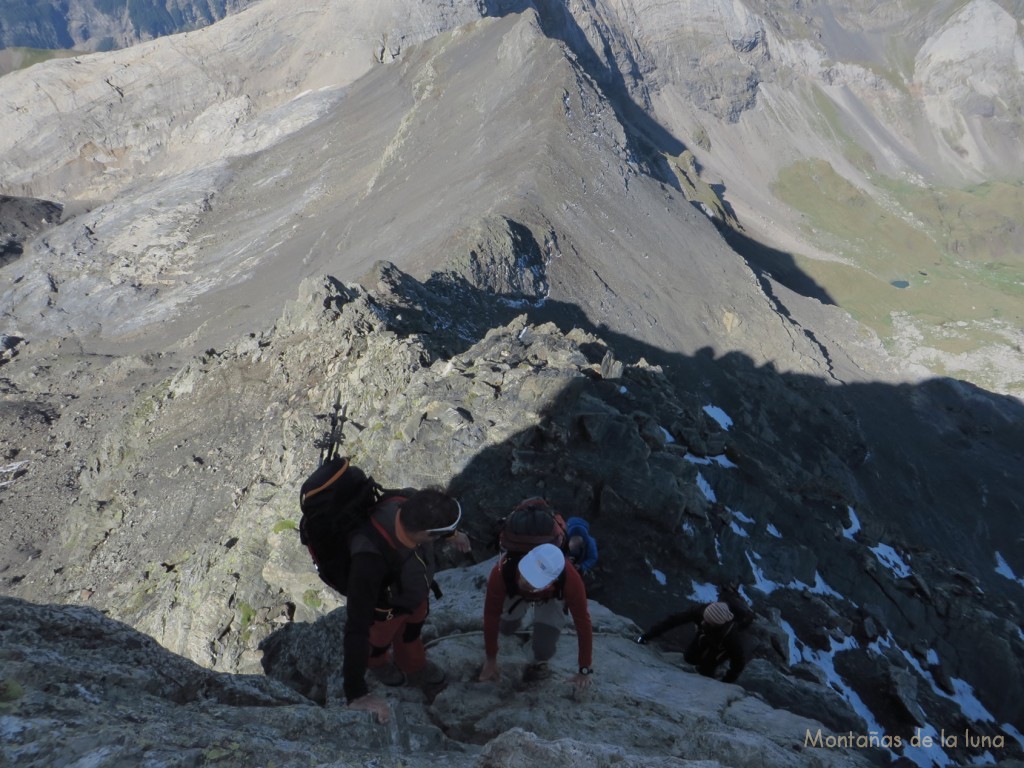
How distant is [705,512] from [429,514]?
12.4 metres

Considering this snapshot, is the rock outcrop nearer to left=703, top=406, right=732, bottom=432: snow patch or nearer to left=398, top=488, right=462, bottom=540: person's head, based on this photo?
left=398, top=488, right=462, bottom=540: person's head

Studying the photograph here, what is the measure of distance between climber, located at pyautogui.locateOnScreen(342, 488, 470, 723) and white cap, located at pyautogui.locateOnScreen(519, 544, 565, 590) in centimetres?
67

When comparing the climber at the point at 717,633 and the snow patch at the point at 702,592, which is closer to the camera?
the climber at the point at 717,633

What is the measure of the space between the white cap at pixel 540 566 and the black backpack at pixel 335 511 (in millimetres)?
1541

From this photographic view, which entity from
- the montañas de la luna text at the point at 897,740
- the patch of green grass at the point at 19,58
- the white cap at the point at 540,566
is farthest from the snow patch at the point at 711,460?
the patch of green grass at the point at 19,58

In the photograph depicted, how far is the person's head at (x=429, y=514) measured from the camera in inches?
218

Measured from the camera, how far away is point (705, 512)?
16.3 metres

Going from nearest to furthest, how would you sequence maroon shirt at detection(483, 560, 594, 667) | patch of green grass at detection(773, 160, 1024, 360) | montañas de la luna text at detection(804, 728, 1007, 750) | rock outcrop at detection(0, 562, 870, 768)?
rock outcrop at detection(0, 562, 870, 768) → maroon shirt at detection(483, 560, 594, 667) → montañas de la luna text at detection(804, 728, 1007, 750) → patch of green grass at detection(773, 160, 1024, 360)

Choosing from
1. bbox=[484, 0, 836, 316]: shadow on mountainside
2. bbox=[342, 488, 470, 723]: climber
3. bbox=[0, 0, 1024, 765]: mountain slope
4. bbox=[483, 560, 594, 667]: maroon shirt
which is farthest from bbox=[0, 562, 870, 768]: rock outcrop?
bbox=[484, 0, 836, 316]: shadow on mountainside

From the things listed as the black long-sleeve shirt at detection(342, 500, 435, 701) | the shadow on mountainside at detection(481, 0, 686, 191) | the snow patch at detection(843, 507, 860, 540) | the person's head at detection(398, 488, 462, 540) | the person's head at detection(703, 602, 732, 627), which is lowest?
the snow patch at detection(843, 507, 860, 540)

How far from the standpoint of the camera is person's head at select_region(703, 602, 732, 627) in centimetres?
917

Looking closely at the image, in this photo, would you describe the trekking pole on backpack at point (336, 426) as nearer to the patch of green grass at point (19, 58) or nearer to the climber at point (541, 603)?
the climber at point (541, 603)

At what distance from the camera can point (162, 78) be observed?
6931 centimetres

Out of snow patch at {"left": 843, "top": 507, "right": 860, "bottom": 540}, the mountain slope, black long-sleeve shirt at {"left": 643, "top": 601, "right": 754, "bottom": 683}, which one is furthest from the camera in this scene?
snow patch at {"left": 843, "top": 507, "right": 860, "bottom": 540}
